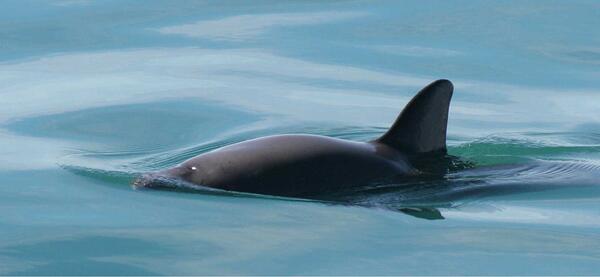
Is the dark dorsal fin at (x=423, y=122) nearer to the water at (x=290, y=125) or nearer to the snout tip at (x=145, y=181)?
the water at (x=290, y=125)

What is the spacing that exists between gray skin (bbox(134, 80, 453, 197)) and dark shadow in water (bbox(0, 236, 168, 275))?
3.28 ft

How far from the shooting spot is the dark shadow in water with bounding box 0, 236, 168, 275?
22.9ft

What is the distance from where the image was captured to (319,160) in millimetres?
8492

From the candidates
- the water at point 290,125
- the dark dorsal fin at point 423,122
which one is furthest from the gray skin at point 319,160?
the water at point 290,125

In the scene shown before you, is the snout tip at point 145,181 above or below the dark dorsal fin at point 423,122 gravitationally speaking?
below

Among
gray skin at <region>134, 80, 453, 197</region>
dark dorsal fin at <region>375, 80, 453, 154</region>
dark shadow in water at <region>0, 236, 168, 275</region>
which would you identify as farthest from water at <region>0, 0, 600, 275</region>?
dark dorsal fin at <region>375, 80, 453, 154</region>

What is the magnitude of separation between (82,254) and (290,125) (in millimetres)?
4337

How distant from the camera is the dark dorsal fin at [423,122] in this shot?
8844mm

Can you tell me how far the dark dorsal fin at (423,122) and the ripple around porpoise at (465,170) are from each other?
25 centimetres

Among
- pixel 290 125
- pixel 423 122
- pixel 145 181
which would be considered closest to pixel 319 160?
pixel 423 122

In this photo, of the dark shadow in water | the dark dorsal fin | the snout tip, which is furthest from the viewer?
the dark dorsal fin

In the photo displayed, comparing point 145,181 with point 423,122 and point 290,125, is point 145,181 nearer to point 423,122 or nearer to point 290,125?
point 423,122

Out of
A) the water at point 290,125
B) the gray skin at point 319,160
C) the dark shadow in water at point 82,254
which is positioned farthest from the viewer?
the gray skin at point 319,160

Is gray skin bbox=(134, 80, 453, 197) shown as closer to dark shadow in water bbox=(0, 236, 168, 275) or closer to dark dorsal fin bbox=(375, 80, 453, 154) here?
dark dorsal fin bbox=(375, 80, 453, 154)
